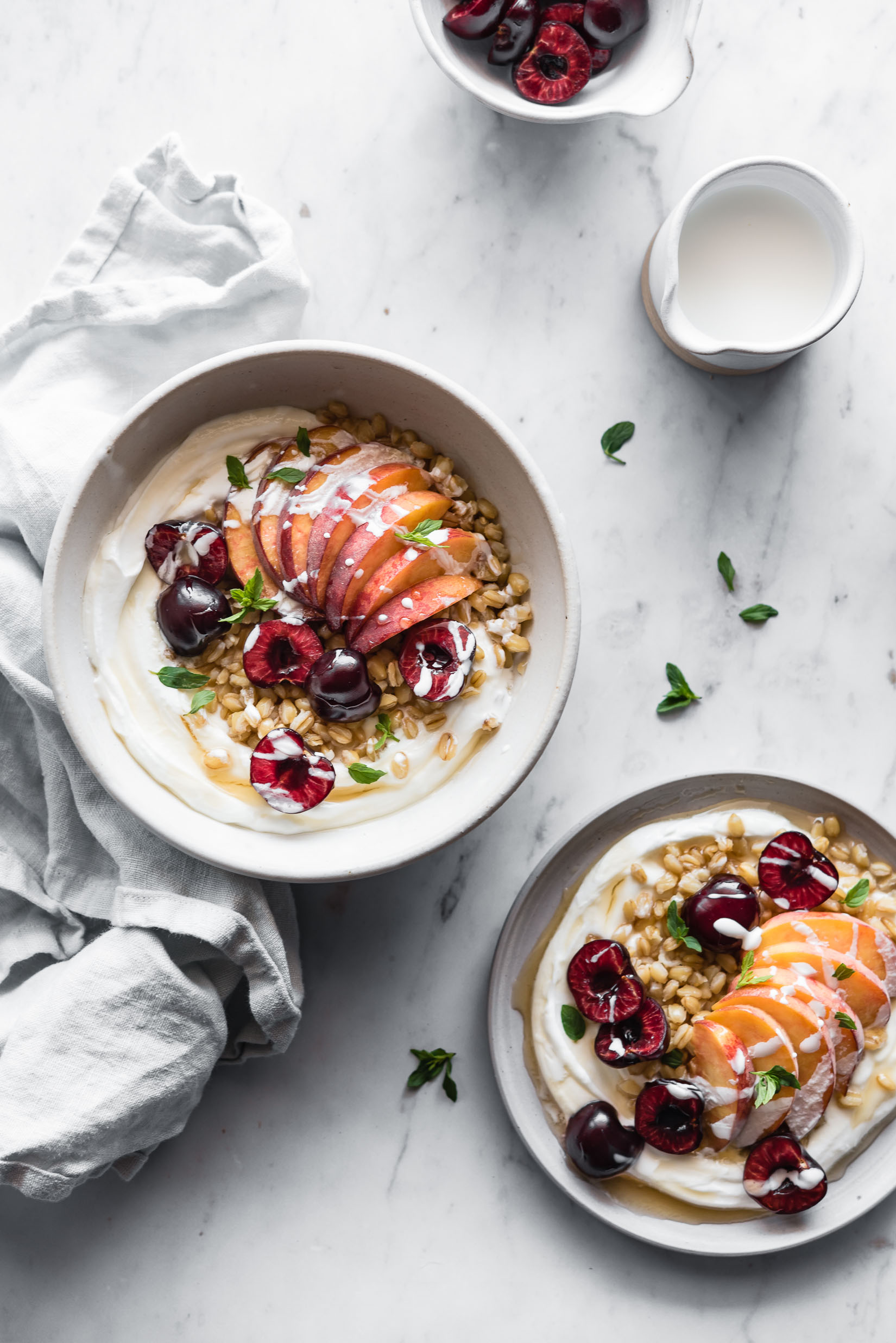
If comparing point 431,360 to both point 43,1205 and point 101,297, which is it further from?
point 43,1205

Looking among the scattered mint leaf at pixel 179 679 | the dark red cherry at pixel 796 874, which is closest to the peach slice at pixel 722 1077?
the dark red cherry at pixel 796 874

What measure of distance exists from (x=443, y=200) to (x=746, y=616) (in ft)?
3.51

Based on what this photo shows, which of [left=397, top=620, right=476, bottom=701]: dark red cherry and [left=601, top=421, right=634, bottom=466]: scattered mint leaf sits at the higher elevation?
[left=601, top=421, right=634, bottom=466]: scattered mint leaf

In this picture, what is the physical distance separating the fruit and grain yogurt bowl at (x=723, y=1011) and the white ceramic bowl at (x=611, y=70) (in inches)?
53.6

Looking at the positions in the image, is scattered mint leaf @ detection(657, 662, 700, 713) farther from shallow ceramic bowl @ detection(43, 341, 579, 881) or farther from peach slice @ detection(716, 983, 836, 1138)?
peach slice @ detection(716, 983, 836, 1138)

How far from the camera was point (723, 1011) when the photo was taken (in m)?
1.98

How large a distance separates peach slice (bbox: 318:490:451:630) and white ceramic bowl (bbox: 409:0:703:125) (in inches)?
31.4

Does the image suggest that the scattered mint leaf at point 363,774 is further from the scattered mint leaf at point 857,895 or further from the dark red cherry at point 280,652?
the scattered mint leaf at point 857,895

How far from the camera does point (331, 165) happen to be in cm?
216

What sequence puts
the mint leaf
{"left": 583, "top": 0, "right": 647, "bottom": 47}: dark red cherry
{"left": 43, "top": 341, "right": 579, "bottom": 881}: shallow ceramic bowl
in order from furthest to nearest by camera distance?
{"left": 583, "top": 0, "right": 647, "bottom": 47}: dark red cherry < the mint leaf < {"left": 43, "top": 341, "right": 579, "bottom": 881}: shallow ceramic bowl

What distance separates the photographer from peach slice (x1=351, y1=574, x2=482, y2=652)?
1.79 m

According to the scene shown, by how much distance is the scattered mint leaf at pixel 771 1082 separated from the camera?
1896 millimetres

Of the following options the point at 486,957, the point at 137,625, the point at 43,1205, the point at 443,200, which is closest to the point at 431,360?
the point at 443,200

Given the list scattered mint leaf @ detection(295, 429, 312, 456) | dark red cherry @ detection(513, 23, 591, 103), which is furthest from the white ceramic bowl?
scattered mint leaf @ detection(295, 429, 312, 456)
